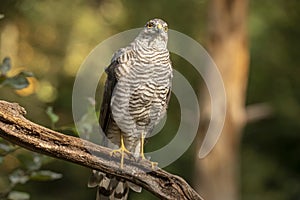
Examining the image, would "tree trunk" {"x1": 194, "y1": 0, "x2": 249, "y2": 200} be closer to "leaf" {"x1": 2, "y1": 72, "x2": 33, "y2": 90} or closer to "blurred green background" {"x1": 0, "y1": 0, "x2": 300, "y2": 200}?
"blurred green background" {"x1": 0, "y1": 0, "x2": 300, "y2": 200}

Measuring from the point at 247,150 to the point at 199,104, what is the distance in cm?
277

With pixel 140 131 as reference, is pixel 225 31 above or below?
above

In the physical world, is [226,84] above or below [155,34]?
above

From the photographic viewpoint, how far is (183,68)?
9.55 metres

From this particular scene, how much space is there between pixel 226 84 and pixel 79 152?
466 centimetres

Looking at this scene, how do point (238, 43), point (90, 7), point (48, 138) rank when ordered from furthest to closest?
point (90, 7)
point (238, 43)
point (48, 138)

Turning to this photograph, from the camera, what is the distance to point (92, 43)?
1003cm

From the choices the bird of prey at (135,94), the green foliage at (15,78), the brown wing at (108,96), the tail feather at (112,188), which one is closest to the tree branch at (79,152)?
the bird of prey at (135,94)

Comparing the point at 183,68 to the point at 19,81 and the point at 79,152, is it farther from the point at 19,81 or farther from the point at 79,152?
the point at 79,152

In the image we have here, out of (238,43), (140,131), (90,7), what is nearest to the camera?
(140,131)

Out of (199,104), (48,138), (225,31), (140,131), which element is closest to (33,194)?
(199,104)

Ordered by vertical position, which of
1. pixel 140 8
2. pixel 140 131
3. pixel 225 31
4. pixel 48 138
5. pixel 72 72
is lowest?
pixel 48 138

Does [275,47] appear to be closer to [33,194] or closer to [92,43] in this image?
[92,43]

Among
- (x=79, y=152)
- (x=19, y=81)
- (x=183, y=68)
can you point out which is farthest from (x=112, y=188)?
(x=183, y=68)
